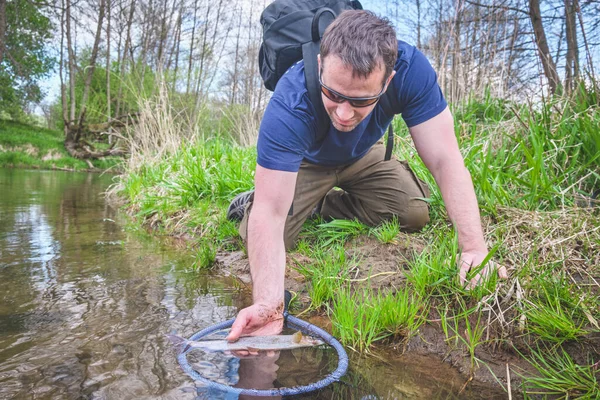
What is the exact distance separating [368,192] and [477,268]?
1205 millimetres

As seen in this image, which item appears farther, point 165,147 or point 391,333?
point 165,147

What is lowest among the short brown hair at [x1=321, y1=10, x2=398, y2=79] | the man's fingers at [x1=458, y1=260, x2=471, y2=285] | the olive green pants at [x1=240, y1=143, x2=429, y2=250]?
the man's fingers at [x1=458, y1=260, x2=471, y2=285]

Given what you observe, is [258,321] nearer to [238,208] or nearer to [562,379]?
[562,379]

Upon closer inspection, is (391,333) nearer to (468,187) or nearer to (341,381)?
(341,381)

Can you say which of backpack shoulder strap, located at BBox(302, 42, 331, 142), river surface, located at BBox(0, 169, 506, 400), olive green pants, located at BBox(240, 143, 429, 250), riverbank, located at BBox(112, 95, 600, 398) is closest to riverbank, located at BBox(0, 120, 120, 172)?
river surface, located at BBox(0, 169, 506, 400)

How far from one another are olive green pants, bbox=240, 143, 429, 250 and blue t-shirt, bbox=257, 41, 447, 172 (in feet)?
1.00

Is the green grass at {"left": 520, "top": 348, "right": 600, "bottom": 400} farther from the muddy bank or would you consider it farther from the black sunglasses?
the black sunglasses

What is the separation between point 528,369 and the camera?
1.77m

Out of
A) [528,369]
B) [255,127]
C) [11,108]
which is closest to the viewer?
[528,369]

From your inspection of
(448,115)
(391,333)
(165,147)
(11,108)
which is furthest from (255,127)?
(11,108)

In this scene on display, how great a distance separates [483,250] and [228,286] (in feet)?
5.10

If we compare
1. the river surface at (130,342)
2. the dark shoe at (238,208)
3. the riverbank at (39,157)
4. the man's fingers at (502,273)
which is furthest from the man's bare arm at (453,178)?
the riverbank at (39,157)

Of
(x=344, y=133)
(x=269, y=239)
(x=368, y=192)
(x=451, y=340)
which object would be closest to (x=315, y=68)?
(x=344, y=133)

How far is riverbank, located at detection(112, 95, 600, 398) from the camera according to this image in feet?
5.91
